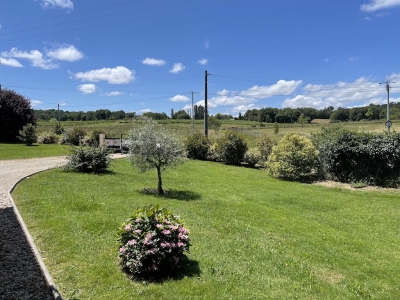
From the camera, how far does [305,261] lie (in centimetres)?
500

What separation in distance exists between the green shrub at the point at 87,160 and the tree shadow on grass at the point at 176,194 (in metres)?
4.17

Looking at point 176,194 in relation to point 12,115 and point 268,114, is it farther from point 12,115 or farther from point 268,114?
point 268,114

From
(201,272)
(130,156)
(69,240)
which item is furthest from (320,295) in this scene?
(130,156)

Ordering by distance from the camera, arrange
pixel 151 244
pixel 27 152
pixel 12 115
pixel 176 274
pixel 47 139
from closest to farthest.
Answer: pixel 151 244 < pixel 176 274 < pixel 27 152 < pixel 47 139 < pixel 12 115

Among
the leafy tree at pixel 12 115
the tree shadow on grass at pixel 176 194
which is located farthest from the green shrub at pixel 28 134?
the tree shadow on grass at pixel 176 194

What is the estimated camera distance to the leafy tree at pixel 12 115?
1270 inches

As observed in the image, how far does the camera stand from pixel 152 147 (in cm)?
963

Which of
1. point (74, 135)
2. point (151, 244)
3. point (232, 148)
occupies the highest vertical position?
point (74, 135)

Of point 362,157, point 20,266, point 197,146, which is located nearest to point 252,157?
point 197,146

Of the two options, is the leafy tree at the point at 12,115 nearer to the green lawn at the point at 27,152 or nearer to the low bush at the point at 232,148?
the green lawn at the point at 27,152

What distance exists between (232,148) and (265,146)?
2.30 m

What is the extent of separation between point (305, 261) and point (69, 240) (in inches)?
167

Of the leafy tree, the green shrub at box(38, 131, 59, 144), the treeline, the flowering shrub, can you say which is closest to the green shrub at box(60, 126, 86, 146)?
the green shrub at box(38, 131, 59, 144)

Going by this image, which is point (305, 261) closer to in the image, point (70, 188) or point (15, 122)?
point (70, 188)
